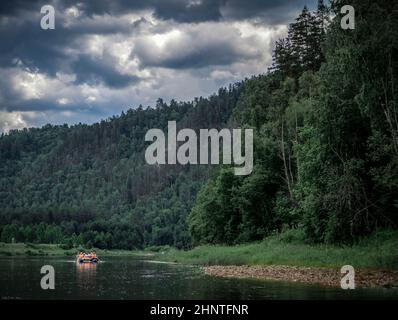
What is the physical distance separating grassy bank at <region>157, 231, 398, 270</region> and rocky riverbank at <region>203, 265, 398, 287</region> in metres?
1.49

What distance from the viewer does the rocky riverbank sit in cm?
3497

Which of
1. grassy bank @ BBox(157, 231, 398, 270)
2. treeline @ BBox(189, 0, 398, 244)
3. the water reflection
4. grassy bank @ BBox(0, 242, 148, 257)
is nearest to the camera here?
treeline @ BBox(189, 0, 398, 244)

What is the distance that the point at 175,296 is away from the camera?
3119 cm

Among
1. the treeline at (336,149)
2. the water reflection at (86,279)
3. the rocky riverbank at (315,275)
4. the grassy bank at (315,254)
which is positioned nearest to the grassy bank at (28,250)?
the treeline at (336,149)

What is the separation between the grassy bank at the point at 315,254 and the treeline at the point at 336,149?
1.80 meters

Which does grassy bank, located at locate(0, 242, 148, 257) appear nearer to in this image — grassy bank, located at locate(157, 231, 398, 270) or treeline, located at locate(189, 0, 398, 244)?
treeline, located at locate(189, 0, 398, 244)

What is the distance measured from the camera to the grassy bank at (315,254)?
4146cm

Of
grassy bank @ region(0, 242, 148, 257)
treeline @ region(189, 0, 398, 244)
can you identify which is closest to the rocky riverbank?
treeline @ region(189, 0, 398, 244)

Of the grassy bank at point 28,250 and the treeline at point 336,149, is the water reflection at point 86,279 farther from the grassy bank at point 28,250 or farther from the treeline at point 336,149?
the grassy bank at point 28,250

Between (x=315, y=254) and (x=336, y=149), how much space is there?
30.9ft

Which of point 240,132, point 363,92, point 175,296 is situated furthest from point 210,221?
point 175,296

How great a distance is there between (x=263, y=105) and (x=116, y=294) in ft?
207
